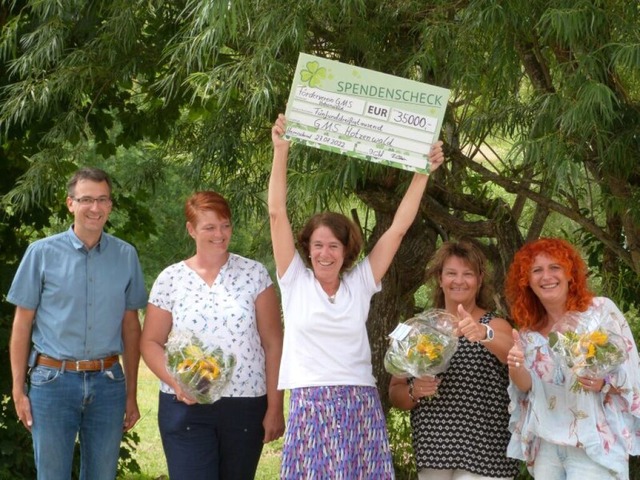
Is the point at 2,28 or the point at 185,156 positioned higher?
the point at 2,28

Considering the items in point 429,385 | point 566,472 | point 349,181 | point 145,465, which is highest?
point 349,181

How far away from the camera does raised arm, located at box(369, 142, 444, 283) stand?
4.21 metres

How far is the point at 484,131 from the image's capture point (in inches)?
202

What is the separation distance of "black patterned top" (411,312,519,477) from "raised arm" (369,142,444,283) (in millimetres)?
444

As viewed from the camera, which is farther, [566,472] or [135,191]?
[135,191]

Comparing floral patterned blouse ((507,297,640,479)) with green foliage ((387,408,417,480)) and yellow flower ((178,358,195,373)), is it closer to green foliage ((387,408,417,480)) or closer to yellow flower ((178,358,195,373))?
yellow flower ((178,358,195,373))

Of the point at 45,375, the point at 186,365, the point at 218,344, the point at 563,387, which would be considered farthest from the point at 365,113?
the point at 45,375

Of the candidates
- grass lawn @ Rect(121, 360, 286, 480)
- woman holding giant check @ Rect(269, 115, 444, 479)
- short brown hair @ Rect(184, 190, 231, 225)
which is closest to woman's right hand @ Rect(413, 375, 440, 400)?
woman holding giant check @ Rect(269, 115, 444, 479)

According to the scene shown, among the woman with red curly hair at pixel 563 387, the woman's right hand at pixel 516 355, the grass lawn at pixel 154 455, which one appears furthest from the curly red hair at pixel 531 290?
the grass lawn at pixel 154 455

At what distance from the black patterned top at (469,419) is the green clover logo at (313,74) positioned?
1.13 meters

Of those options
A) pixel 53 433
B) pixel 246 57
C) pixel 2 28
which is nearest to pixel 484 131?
pixel 246 57

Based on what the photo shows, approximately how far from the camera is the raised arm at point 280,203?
163 inches

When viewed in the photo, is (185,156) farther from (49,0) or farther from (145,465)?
(145,465)

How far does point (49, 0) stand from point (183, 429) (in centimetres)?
240
